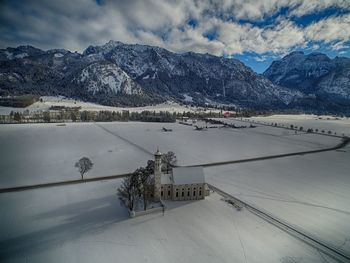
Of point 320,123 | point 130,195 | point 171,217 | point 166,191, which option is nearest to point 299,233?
point 171,217

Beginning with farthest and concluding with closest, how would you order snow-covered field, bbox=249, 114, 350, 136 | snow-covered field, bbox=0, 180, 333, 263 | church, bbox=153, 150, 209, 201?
snow-covered field, bbox=249, 114, 350, 136 → church, bbox=153, 150, 209, 201 → snow-covered field, bbox=0, 180, 333, 263

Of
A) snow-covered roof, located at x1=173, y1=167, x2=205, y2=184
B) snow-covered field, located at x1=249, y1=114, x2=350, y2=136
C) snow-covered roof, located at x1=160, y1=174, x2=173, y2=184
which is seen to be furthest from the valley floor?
snow-covered field, located at x1=249, y1=114, x2=350, y2=136

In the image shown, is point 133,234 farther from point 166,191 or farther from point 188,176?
point 188,176

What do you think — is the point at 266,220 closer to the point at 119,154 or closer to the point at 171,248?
the point at 171,248

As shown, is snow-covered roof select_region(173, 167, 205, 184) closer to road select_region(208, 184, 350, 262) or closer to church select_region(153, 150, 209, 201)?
church select_region(153, 150, 209, 201)

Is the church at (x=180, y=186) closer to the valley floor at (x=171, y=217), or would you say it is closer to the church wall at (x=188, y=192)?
the church wall at (x=188, y=192)

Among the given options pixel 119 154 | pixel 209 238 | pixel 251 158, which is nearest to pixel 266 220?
pixel 209 238
